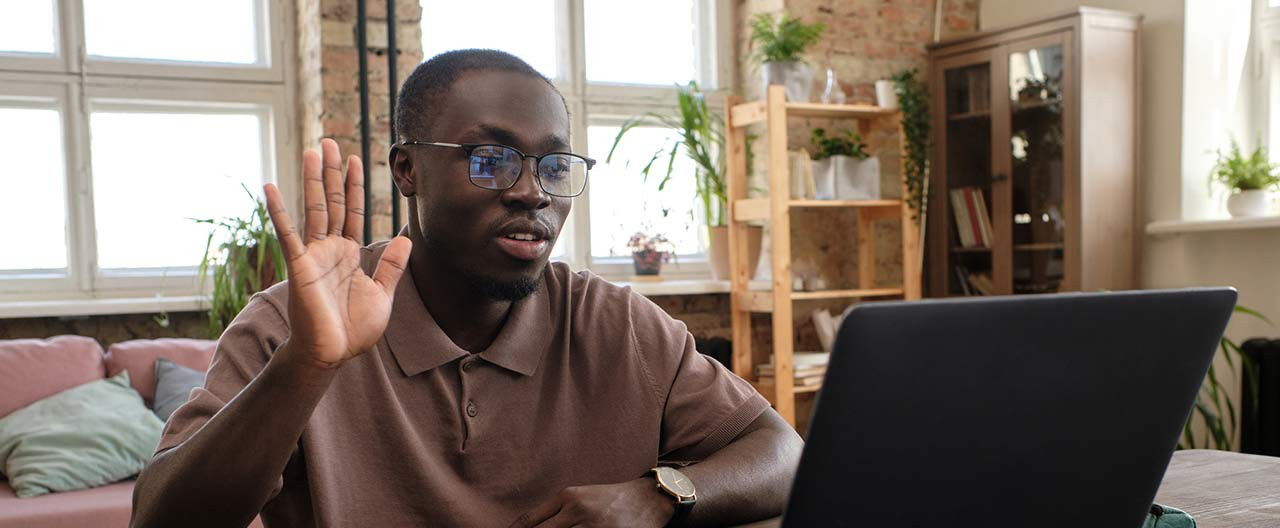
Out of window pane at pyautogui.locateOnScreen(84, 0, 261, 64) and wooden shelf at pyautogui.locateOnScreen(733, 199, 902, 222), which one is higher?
window pane at pyautogui.locateOnScreen(84, 0, 261, 64)

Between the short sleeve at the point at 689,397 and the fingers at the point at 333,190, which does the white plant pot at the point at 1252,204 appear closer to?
the short sleeve at the point at 689,397

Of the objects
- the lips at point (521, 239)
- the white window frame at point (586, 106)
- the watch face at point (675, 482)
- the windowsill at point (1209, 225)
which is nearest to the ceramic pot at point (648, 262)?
the white window frame at point (586, 106)

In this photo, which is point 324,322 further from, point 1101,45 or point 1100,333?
point 1101,45

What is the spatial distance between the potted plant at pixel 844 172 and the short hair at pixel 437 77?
10.7ft

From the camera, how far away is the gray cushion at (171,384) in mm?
3176

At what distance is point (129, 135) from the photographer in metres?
3.99

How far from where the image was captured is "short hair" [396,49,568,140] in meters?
1.34

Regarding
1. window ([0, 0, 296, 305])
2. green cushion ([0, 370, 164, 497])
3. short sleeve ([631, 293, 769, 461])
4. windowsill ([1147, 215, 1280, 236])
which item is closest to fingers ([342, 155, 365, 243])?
short sleeve ([631, 293, 769, 461])

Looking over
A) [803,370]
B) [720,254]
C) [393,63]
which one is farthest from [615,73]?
[803,370]

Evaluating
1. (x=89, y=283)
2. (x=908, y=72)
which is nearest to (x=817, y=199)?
(x=908, y=72)

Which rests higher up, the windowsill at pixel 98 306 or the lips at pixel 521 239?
the lips at pixel 521 239

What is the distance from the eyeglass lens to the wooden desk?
47cm

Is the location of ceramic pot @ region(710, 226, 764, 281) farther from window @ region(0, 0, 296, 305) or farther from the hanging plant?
window @ region(0, 0, 296, 305)

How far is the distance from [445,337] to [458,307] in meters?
0.06
